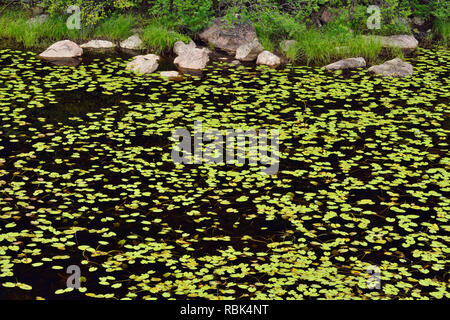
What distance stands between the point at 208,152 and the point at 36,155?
7.30 feet

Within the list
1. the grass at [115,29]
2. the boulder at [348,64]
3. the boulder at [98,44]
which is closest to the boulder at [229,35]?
the grass at [115,29]

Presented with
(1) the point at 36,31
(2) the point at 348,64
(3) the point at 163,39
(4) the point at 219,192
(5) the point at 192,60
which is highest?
(1) the point at 36,31

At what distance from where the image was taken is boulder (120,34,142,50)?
14664 mm

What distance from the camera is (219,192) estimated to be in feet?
25.2

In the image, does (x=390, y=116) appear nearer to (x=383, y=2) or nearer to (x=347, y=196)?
(x=347, y=196)

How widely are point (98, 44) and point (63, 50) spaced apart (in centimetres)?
111

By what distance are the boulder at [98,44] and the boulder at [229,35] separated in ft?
6.79

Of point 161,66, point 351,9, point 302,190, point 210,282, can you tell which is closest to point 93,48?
point 161,66

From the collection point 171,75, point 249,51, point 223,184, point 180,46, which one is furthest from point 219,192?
point 180,46

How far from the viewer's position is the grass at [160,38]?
1449 centimetres

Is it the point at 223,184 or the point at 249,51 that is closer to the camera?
the point at 223,184

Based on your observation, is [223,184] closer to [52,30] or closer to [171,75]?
[171,75]
